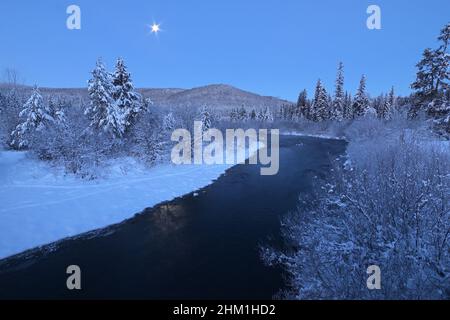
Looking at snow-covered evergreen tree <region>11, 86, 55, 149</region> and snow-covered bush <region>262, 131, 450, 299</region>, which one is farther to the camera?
snow-covered evergreen tree <region>11, 86, 55, 149</region>

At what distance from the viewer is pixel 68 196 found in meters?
14.2

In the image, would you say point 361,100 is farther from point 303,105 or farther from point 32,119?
point 32,119

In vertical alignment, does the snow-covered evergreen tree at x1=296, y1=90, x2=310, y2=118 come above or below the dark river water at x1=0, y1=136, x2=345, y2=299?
above

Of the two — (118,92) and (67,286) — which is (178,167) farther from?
(67,286)

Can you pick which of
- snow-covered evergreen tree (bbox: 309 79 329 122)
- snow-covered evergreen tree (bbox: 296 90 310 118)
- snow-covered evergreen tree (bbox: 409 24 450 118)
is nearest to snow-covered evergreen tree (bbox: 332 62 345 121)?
snow-covered evergreen tree (bbox: 309 79 329 122)

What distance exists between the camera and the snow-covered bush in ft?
17.6

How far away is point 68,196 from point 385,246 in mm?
14238

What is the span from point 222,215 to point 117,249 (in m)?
5.12

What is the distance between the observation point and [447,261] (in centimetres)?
593

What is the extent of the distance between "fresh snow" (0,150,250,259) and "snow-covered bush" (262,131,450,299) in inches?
310

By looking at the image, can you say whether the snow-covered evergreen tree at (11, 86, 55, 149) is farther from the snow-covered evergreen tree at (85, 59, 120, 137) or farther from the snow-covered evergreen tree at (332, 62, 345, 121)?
the snow-covered evergreen tree at (332, 62, 345, 121)

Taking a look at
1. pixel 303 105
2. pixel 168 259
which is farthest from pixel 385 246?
pixel 303 105

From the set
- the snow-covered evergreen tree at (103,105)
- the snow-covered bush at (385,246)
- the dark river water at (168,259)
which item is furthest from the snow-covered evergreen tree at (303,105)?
Answer: the snow-covered bush at (385,246)
